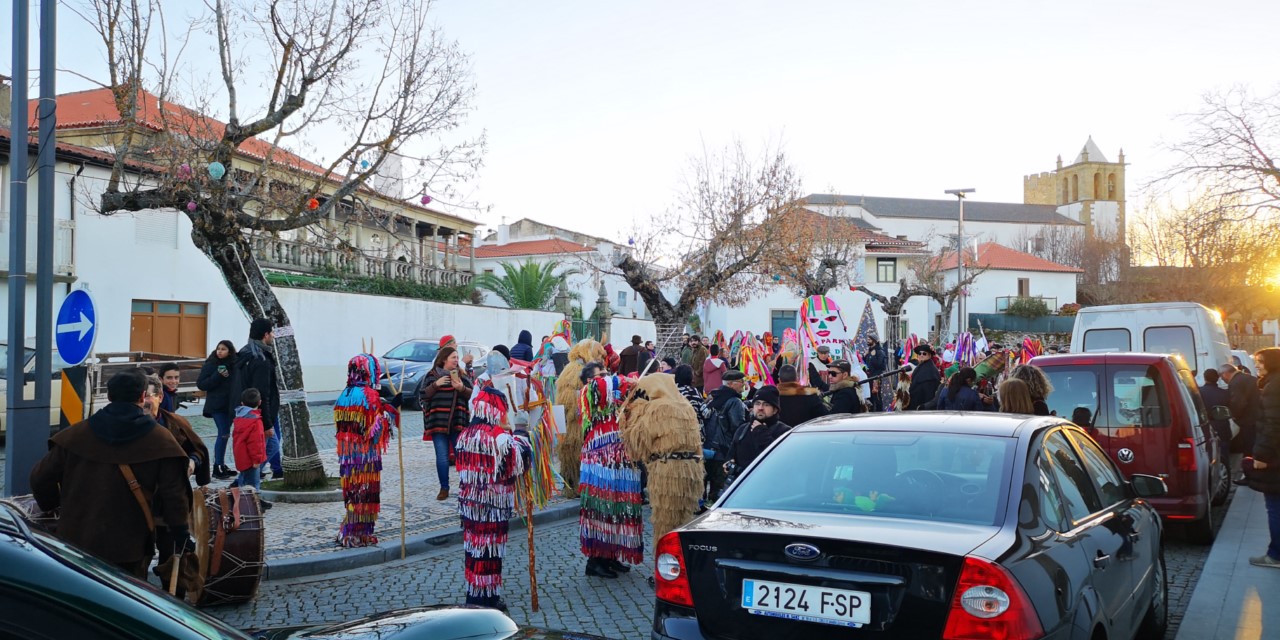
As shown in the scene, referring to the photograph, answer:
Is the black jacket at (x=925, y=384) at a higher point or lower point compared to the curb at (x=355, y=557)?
higher

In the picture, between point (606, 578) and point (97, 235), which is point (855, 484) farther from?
point (97, 235)

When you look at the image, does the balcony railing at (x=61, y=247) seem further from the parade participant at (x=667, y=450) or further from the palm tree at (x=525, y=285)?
the palm tree at (x=525, y=285)

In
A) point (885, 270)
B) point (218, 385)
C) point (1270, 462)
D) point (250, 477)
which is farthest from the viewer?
point (885, 270)

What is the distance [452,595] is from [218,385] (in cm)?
603

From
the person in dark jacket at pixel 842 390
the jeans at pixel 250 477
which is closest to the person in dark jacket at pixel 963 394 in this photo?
the person in dark jacket at pixel 842 390

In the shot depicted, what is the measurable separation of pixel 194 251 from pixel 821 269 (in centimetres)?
1869

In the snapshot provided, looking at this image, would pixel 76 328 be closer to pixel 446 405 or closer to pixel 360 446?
pixel 360 446

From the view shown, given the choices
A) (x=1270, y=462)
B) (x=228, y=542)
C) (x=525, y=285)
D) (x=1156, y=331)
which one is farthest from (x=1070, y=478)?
(x=525, y=285)

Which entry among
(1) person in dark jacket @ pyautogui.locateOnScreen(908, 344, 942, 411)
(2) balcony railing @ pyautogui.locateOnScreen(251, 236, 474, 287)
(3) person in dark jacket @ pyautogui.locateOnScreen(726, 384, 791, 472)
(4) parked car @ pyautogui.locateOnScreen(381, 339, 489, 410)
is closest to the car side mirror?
(3) person in dark jacket @ pyautogui.locateOnScreen(726, 384, 791, 472)

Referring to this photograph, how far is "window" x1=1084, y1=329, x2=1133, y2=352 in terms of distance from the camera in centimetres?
1534

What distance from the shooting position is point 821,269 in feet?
99.0

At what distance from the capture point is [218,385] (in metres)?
11.4

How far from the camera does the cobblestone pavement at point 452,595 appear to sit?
6203 mm

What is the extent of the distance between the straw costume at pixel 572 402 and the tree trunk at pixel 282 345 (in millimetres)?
2892
